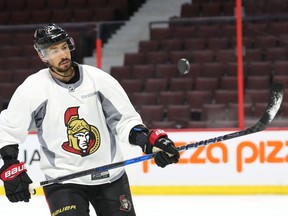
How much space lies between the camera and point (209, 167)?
21.4ft

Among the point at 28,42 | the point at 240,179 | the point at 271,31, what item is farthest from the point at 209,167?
the point at 28,42

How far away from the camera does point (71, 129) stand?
3.13 metres

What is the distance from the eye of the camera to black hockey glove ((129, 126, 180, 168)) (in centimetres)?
303

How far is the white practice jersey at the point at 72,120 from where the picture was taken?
314 centimetres

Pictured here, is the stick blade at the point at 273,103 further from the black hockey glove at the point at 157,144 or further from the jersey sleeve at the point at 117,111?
the jersey sleeve at the point at 117,111

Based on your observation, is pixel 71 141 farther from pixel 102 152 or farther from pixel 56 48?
pixel 56 48

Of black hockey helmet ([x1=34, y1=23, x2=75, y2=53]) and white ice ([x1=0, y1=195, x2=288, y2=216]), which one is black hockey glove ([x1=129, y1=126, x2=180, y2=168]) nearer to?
black hockey helmet ([x1=34, y1=23, x2=75, y2=53])

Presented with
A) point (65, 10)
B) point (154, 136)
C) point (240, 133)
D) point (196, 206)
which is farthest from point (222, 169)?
point (154, 136)

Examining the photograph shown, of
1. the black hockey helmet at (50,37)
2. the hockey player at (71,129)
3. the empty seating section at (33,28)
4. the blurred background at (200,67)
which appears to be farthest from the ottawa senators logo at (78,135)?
the empty seating section at (33,28)

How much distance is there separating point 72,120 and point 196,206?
9.27 ft

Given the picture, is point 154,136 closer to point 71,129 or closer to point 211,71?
point 71,129

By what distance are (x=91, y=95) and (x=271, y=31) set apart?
381 cm

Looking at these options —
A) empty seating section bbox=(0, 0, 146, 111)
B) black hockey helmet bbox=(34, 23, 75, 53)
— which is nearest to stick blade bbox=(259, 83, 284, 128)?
black hockey helmet bbox=(34, 23, 75, 53)

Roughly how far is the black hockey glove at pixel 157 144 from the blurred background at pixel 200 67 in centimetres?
301
